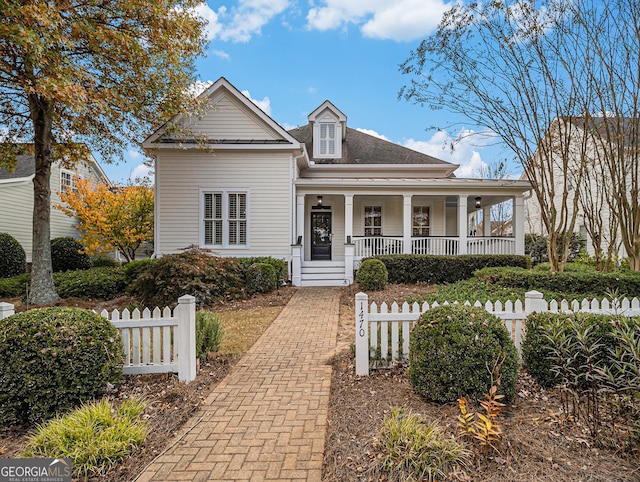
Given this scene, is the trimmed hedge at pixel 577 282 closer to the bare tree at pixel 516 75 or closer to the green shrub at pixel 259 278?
the bare tree at pixel 516 75

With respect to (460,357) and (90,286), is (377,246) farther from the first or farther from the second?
(460,357)

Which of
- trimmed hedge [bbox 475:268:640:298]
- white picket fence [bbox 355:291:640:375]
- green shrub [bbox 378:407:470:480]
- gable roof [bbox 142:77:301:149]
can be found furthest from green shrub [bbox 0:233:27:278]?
trimmed hedge [bbox 475:268:640:298]

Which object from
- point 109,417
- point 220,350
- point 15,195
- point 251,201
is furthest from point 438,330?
point 15,195

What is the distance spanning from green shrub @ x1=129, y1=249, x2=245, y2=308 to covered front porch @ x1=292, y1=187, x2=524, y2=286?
3178mm

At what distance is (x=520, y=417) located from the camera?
10.3ft

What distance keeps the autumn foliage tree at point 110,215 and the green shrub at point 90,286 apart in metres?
5.86

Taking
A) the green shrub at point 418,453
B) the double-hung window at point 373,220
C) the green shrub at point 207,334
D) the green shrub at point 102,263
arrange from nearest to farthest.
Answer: the green shrub at point 418,453
the green shrub at point 207,334
the double-hung window at point 373,220
the green shrub at point 102,263

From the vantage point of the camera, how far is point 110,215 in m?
16.8

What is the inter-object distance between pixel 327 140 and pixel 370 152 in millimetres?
2446

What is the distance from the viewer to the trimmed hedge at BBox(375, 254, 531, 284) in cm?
1200

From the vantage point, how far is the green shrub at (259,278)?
10.5 m

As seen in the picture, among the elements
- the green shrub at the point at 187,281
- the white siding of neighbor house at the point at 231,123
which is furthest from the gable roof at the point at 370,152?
the green shrub at the point at 187,281

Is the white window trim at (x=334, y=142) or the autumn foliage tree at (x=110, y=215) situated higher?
the white window trim at (x=334, y=142)

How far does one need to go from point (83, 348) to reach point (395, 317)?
11.3 feet
